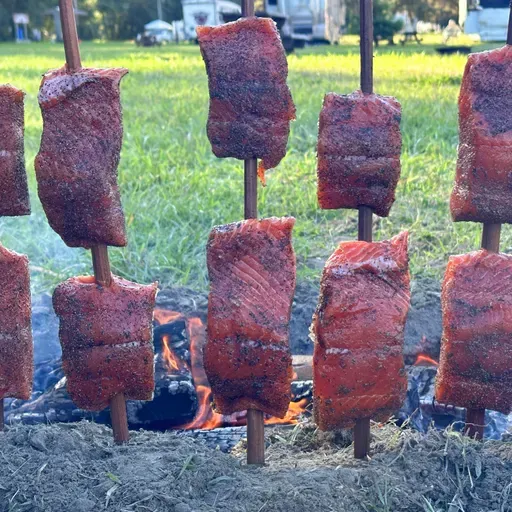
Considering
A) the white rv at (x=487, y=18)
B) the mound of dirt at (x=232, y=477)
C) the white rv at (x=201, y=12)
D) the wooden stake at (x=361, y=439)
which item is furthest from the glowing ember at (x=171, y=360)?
the white rv at (x=201, y=12)

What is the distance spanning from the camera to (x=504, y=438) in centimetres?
248

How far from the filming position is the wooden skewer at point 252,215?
213cm

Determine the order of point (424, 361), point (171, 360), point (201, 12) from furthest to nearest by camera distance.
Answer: point (201, 12)
point (424, 361)
point (171, 360)

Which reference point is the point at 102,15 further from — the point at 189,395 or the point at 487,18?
the point at 189,395

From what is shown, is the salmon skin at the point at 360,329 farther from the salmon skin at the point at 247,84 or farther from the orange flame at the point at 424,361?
the orange flame at the point at 424,361

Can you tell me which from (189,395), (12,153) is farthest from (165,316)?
(12,153)

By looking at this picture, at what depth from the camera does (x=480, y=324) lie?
216 cm

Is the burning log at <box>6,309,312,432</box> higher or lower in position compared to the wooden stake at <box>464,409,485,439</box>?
lower

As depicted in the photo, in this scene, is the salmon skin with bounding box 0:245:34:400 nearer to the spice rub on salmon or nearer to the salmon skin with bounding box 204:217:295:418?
the spice rub on salmon

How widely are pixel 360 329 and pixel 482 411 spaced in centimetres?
56

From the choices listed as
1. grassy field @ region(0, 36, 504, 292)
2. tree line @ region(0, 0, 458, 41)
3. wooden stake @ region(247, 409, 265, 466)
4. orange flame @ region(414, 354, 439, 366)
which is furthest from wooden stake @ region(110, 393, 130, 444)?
tree line @ region(0, 0, 458, 41)

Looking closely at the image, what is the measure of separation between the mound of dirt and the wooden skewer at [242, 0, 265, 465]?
50 mm

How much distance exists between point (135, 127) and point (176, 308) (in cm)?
443

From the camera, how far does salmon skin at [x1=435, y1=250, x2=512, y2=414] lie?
216 centimetres
